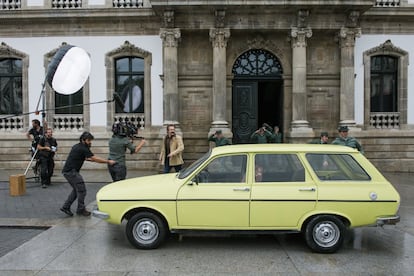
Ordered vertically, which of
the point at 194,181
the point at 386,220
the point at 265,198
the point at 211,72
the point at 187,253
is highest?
the point at 211,72

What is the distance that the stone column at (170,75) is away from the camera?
14797 mm

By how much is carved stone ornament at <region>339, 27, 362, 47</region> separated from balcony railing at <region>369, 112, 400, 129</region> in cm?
296

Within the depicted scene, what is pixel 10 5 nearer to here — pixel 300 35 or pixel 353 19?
pixel 300 35

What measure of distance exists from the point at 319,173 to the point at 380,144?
10.6 metres

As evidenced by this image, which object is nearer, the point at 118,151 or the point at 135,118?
the point at 118,151

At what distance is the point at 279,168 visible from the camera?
20.2 ft

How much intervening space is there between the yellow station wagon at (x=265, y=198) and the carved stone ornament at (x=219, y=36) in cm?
919

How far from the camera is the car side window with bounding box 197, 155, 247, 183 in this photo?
6121 mm

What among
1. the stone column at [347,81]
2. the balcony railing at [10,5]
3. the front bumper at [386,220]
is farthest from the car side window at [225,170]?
the balcony railing at [10,5]

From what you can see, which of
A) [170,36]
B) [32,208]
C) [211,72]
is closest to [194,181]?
[32,208]

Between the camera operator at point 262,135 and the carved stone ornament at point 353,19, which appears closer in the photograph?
the camera operator at point 262,135

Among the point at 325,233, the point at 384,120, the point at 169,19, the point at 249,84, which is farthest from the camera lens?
the point at 249,84

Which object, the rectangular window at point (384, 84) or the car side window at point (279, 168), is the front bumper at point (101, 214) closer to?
the car side window at point (279, 168)

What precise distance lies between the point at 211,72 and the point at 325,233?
10.5 m
